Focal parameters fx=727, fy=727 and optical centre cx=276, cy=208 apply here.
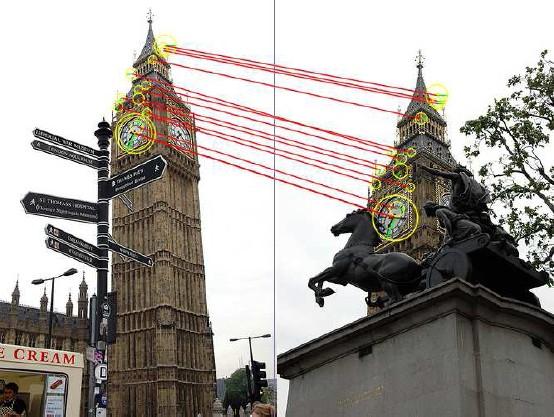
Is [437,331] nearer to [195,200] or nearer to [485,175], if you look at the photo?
[485,175]

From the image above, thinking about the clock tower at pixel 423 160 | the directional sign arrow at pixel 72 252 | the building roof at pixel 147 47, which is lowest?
the directional sign arrow at pixel 72 252

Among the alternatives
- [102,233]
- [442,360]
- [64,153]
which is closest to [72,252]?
[102,233]

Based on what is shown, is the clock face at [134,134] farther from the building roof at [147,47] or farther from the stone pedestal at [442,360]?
the building roof at [147,47]

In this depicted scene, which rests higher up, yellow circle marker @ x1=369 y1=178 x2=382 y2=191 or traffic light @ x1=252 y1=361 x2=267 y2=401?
yellow circle marker @ x1=369 y1=178 x2=382 y2=191

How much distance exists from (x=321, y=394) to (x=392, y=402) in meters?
1.29

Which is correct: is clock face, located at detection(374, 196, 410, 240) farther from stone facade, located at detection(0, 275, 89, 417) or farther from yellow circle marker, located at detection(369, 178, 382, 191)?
stone facade, located at detection(0, 275, 89, 417)

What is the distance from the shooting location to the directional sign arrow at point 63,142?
1186 cm

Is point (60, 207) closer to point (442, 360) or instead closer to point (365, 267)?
point (365, 267)

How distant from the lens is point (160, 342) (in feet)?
250

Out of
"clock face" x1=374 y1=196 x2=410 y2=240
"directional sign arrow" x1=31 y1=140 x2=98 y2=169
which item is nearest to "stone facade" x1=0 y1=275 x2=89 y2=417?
"clock face" x1=374 y1=196 x2=410 y2=240

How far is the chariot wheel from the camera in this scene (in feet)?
31.8

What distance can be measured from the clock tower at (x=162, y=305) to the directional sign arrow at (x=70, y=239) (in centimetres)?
6260

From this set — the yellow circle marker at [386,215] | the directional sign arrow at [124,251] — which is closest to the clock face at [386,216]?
the yellow circle marker at [386,215]

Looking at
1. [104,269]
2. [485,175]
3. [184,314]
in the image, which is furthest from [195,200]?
[104,269]
